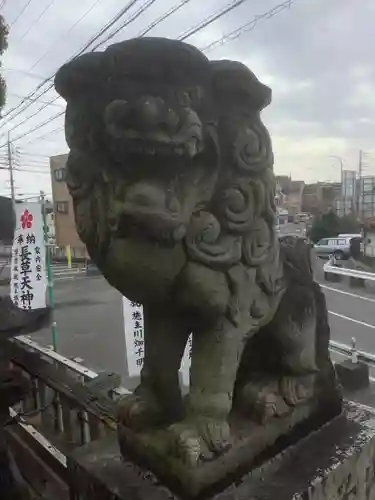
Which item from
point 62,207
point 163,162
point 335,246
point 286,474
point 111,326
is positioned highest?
point 163,162

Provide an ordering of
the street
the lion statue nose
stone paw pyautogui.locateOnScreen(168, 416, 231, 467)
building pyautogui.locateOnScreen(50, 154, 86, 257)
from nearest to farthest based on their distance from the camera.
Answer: the lion statue nose < stone paw pyautogui.locateOnScreen(168, 416, 231, 467) < the street < building pyautogui.locateOnScreen(50, 154, 86, 257)

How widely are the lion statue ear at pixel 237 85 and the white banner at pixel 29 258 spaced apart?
3669 mm

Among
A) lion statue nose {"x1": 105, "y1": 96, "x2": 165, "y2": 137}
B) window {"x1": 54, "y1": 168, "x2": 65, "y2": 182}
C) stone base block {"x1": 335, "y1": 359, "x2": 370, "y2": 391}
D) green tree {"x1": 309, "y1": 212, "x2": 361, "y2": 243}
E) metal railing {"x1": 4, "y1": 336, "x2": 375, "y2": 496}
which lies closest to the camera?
lion statue nose {"x1": 105, "y1": 96, "x2": 165, "y2": 137}

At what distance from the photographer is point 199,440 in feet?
3.08

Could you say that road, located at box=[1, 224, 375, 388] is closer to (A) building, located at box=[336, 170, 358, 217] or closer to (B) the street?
(B) the street

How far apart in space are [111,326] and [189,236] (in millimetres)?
6139

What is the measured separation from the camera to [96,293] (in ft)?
31.6

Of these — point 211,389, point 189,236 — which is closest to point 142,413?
point 211,389

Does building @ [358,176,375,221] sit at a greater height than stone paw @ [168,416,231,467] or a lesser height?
greater

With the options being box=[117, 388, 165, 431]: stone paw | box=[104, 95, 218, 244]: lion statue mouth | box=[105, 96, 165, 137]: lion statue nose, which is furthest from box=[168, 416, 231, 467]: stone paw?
box=[105, 96, 165, 137]: lion statue nose

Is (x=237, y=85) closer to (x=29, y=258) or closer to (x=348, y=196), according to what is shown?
(x=29, y=258)

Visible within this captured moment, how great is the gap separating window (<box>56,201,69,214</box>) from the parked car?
741cm

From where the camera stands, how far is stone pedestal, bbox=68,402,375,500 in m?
0.97

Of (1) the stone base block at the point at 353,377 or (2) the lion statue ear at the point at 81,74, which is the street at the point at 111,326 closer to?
(1) the stone base block at the point at 353,377
